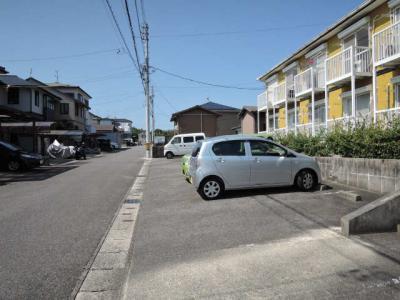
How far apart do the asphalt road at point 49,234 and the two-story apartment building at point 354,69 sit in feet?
26.3

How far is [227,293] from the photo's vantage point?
13.3 feet

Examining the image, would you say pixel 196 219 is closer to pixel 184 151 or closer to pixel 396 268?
pixel 396 268

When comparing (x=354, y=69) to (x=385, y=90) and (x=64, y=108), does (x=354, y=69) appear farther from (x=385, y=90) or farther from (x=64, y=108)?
(x=64, y=108)

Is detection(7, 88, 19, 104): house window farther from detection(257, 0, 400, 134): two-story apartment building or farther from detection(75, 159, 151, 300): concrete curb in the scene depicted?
detection(75, 159, 151, 300): concrete curb

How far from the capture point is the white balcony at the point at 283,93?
2166 cm

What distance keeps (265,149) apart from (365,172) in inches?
97.9

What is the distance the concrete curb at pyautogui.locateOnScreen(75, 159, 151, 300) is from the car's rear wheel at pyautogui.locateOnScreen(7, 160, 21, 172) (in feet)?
41.6

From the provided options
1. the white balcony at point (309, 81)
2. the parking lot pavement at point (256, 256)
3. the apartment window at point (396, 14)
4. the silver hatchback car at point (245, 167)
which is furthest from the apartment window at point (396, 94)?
the parking lot pavement at point (256, 256)

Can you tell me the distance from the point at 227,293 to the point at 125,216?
15.0 ft

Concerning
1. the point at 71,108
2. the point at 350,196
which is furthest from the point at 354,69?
the point at 71,108

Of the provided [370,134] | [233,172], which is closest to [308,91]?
[370,134]

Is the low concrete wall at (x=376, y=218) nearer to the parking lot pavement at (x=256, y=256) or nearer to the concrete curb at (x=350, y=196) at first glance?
the parking lot pavement at (x=256, y=256)

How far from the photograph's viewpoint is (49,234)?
21.6ft

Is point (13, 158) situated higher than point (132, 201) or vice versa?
point (13, 158)
